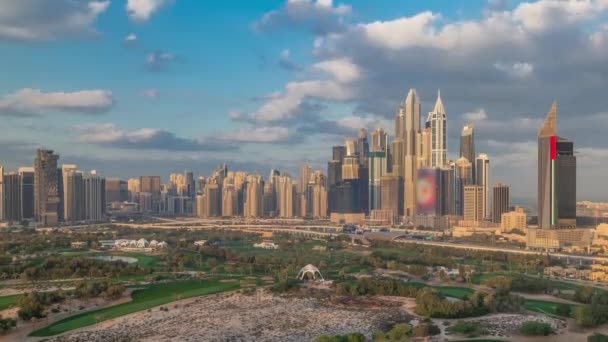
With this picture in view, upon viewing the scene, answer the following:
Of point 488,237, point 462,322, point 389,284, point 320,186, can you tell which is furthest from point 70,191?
point 462,322

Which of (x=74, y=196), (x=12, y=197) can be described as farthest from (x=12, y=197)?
(x=74, y=196)

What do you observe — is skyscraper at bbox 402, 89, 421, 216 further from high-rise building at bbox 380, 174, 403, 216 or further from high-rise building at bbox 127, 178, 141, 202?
high-rise building at bbox 127, 178, 141, 202

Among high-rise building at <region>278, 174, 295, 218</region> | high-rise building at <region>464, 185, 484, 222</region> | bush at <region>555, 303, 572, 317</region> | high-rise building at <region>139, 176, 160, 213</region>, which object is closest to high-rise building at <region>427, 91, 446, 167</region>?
high-rise building at <region>464, 185, 484, 222</region>

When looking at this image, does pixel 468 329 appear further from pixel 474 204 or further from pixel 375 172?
pixel 375 172

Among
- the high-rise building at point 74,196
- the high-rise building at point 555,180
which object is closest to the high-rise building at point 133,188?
the high-rise building at point 74,196

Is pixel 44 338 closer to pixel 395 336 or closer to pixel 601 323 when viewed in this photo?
pixel 395 336

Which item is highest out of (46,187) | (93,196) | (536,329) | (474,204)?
(46,187)
